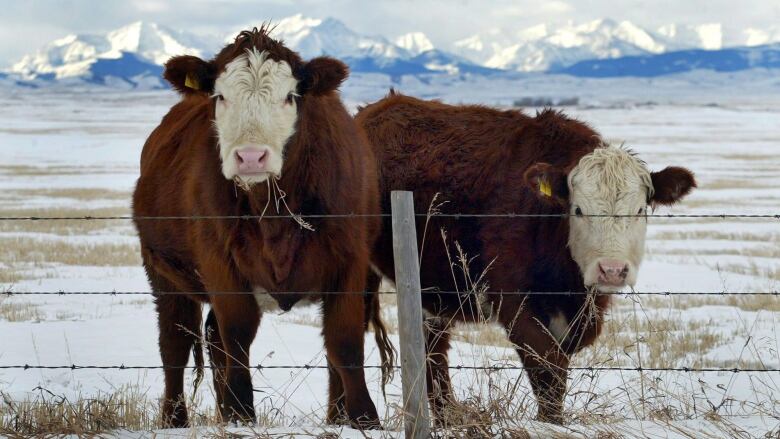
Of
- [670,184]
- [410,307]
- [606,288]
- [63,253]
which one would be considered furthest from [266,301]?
[63,253]

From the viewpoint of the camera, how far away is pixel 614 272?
579 cm

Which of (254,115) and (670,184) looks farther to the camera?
(670,184)

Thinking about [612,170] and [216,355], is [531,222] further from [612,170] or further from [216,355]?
[216,355]

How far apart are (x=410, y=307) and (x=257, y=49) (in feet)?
6.63

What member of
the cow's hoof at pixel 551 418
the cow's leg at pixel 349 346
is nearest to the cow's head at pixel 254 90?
the cow's leg at pixel 349 346

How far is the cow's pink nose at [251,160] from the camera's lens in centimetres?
512

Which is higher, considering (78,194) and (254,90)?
(254,90)

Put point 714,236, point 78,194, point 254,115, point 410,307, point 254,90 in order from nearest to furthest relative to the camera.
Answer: point 410,307, point 254,115, point 254,90, point 714,236, point 78,194

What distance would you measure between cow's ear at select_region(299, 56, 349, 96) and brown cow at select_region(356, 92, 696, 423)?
1.06 meters

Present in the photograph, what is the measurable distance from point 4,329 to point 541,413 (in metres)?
6.15

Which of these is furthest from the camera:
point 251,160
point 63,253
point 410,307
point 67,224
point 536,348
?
point 67,224

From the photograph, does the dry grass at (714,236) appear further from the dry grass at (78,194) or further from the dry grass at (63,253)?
the dry grass at (78,194)

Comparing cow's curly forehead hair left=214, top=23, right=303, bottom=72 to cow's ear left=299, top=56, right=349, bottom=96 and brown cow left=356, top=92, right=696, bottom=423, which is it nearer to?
cow's ear left=299, top=56, right=349, bottom=96

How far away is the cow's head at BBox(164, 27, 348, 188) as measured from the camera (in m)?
5.23
